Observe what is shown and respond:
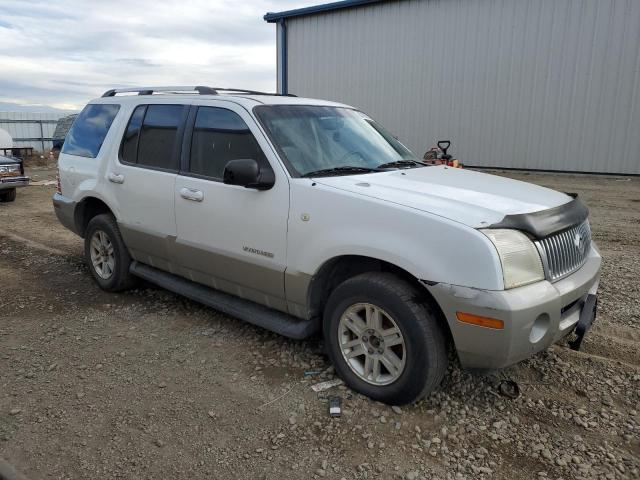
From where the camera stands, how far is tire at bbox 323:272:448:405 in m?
3.07

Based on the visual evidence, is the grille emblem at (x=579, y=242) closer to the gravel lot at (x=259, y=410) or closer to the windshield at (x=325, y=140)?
the gravel lot at (x=259, y=410)

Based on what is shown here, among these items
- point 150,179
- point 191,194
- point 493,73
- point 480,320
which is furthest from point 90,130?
point 493,73

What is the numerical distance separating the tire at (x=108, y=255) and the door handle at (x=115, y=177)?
1.43 ft

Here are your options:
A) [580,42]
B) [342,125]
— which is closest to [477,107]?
[580,42]

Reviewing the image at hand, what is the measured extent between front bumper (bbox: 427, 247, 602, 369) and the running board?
1.12 metres

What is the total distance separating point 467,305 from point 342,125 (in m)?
2.06

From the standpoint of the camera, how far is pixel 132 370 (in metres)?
3.83

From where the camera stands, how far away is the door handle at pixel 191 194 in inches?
165

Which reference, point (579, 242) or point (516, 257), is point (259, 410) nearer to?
point (516, 257)

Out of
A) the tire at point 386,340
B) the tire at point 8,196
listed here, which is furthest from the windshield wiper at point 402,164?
the tire at point 8,196

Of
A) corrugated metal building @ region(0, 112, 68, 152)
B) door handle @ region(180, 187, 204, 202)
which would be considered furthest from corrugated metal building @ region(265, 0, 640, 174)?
corrugated metal building @ region(0, 112, 68, 152)

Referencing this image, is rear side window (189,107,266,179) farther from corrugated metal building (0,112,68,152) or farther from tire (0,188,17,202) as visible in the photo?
corrugated metal building (0,112,68,152)

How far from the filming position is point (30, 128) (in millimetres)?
28172

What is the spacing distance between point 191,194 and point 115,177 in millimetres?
1218
